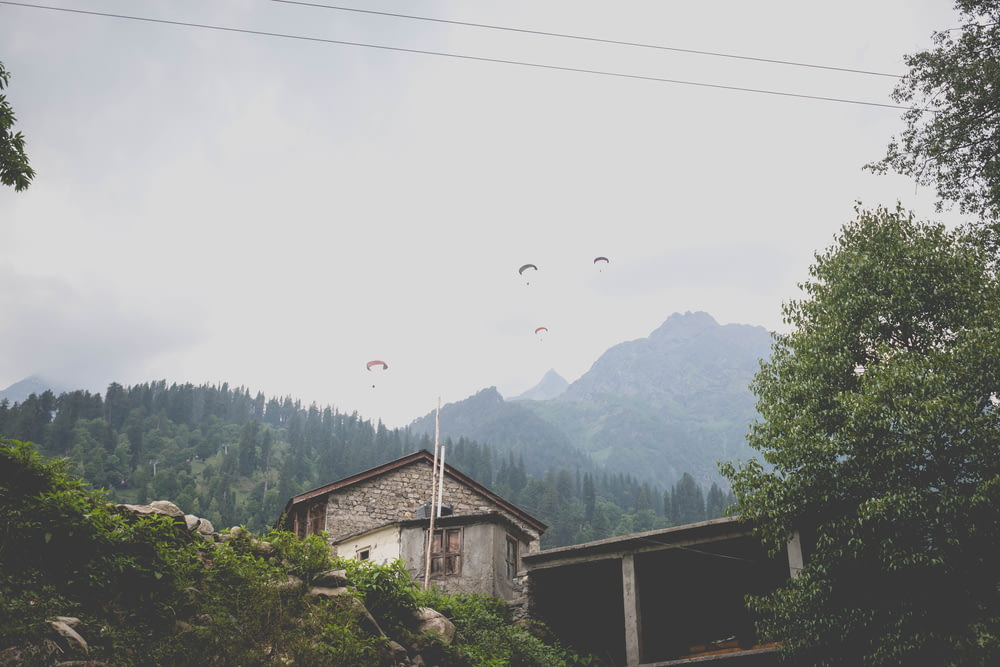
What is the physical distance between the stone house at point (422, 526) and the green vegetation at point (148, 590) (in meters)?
6.52

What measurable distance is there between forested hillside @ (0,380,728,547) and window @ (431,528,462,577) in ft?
196

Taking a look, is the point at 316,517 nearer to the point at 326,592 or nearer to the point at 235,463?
the point at 326,592

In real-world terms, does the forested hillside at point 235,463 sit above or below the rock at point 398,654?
above

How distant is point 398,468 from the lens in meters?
28.5

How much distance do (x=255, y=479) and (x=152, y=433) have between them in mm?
21804

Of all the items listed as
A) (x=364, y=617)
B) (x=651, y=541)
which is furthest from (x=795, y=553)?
(x=364, y=617)

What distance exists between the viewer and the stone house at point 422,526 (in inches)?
867

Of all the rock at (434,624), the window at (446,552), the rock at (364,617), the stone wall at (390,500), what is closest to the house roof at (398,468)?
the stone wall at (390,500)

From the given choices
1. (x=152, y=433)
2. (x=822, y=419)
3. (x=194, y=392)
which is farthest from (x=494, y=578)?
(x=194, y=392)

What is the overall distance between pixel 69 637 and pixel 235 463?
127298mm

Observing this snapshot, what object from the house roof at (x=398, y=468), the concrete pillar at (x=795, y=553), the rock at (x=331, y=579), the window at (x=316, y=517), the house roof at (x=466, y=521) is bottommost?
the rock at (x=331, y=579)

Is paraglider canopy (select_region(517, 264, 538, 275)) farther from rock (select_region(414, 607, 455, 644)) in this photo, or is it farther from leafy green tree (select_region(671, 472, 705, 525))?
leafy green tree (select_region(671, 472, 705, 525))

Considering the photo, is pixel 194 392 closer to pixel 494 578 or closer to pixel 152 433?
pixel 152 433

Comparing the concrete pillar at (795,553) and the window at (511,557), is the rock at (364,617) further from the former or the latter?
the window at (511,557)
